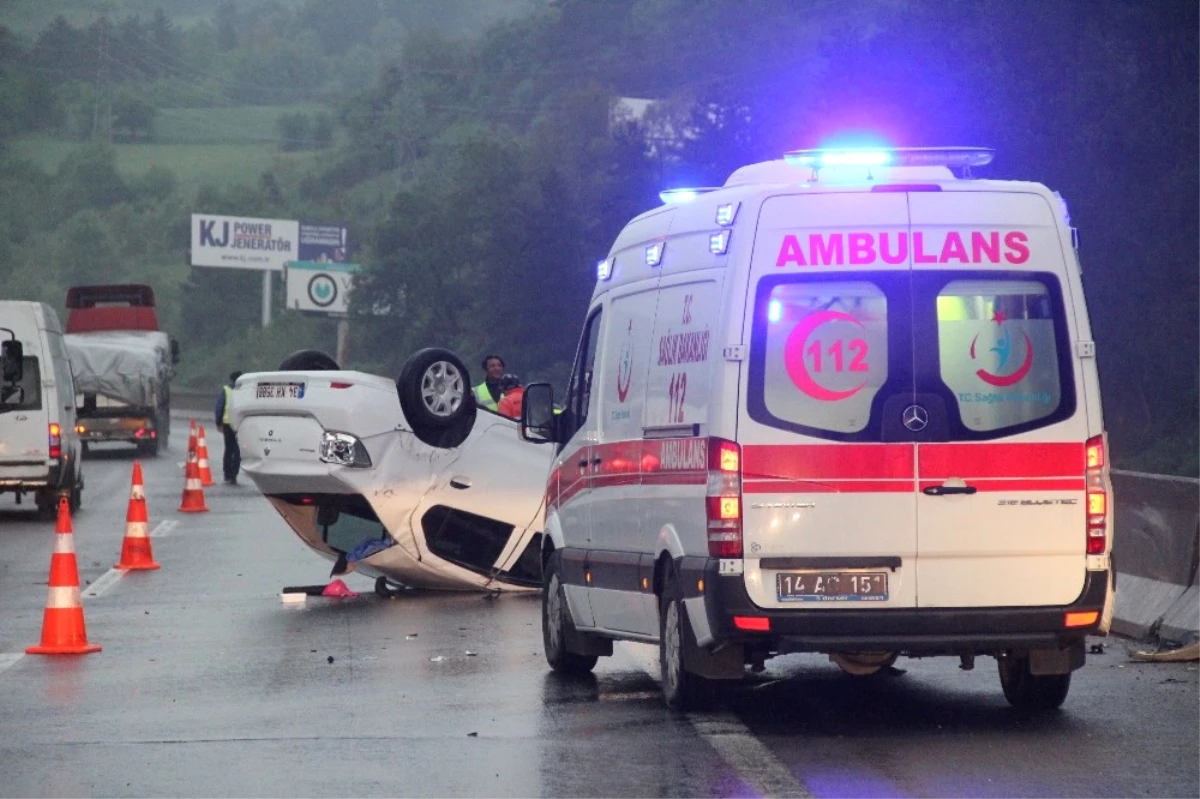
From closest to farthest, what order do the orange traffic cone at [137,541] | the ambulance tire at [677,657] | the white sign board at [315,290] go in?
the ambulance tire at [677,657], the orange traffic cone at [137,541], the white sign board at [315,290]

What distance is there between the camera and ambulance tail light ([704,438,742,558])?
29.3 feet

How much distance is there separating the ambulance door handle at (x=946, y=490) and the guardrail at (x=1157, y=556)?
139 inches

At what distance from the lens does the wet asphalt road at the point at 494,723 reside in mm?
7988

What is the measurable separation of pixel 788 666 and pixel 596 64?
148 meters

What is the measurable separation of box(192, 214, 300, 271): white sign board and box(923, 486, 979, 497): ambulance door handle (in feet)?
344

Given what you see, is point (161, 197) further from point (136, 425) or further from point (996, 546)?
point (996, 546)

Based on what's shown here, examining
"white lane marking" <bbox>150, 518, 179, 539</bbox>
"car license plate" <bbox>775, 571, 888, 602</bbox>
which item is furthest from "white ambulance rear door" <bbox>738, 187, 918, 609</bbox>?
"white lane marking" <bbox>150, 518, 179, 539</bbox>

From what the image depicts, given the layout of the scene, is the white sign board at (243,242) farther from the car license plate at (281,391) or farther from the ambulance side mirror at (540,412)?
the ambulance side mirror at (540,412)

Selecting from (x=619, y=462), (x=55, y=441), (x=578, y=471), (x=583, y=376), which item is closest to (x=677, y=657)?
(x=619, y=462)

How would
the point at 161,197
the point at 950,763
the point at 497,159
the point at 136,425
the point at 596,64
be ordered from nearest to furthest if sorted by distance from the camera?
the point at 950,763 < the point at 136,425 < the point at 497,159 < the point at 596,64 < the point at 161,197

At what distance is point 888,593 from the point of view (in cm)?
898

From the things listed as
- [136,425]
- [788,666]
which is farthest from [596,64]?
[788,666]

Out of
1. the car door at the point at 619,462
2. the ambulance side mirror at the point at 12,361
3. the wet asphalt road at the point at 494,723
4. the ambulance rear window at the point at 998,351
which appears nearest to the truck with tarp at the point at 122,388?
the ambulance side mirror at the point at 12,361

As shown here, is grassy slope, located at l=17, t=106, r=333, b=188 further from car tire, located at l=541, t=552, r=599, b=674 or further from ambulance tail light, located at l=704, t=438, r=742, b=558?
ambulance tail light, located at l=704, t=438, r=742, b=558
